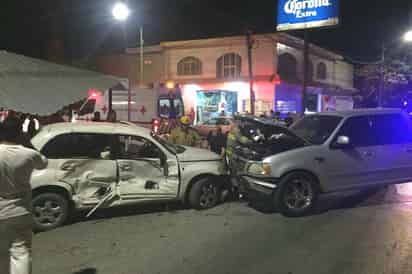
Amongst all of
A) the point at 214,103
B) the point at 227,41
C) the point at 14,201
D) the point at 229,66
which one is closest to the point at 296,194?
the point at 14,201

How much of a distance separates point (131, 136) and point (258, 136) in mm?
2386

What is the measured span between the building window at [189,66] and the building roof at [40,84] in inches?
1000

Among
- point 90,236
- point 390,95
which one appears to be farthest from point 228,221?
point 390,95

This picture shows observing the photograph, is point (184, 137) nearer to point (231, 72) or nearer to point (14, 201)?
point (14, 201)

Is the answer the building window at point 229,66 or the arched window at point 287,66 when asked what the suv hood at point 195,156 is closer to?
the arched window at point 287,66

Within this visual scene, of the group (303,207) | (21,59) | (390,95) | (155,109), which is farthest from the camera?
(390,95)

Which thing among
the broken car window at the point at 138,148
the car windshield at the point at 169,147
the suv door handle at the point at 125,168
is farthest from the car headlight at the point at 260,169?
the suv door handle at the point at 125,168

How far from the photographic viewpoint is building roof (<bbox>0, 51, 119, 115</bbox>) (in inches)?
233

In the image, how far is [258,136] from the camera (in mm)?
8086

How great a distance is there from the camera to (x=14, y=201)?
377 centimetres

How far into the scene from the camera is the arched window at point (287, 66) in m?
30.5

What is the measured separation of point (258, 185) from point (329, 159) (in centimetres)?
137

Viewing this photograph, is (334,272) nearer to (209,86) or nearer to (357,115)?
(357,115)

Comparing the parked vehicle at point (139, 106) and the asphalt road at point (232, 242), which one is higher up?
the parked vehicle at point (139, 106)
